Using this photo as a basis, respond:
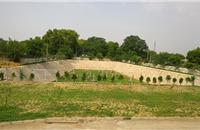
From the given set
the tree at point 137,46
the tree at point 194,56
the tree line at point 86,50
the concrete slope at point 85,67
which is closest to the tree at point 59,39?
the tree line at point 86,50

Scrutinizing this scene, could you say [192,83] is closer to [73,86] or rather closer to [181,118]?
[73,86]

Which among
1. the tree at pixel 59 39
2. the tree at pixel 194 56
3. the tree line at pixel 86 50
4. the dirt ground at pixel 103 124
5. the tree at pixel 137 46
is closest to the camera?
the dirt ground at pixel 103 124

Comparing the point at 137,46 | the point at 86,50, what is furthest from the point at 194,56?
the point at 86,50

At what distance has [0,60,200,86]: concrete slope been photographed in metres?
34.0

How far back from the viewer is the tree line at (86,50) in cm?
4633

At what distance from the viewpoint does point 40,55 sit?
200 ft

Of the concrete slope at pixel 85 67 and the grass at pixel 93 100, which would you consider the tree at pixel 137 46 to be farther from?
the grass at pixel 93 100

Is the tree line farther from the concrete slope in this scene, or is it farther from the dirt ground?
the dirt ground

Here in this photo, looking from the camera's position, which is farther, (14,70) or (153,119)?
(14,70)

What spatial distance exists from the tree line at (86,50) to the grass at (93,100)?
21.5 metres

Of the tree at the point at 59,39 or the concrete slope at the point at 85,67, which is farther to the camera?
the tree at the point at 59,39

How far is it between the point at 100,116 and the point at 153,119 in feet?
7.98

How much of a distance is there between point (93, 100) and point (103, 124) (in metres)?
5.79

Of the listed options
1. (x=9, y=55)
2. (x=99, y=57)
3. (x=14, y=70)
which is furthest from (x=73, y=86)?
(x=99, y=57)
